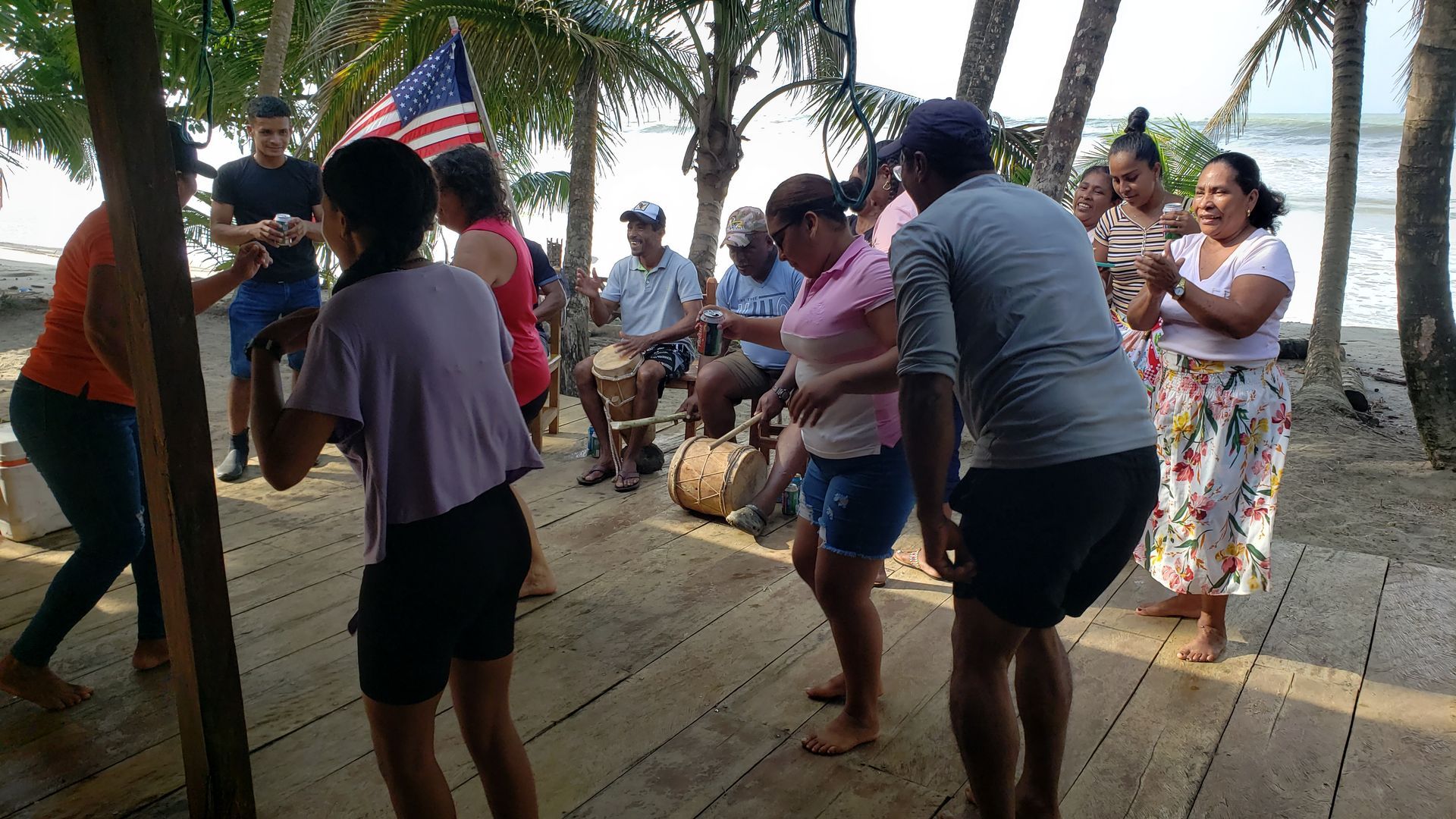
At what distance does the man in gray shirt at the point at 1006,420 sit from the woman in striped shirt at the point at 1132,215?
210cm

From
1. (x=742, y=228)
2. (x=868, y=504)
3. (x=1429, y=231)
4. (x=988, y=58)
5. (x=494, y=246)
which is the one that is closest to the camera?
(x=868, y=504)

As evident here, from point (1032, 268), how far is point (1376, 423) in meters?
7.83

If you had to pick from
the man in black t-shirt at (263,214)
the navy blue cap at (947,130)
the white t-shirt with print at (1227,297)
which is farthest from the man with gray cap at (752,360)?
the navy blue cap at (947,130)

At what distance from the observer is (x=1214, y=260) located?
338 centimetres

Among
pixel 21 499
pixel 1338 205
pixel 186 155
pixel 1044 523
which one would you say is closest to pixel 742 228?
pixel 186 155

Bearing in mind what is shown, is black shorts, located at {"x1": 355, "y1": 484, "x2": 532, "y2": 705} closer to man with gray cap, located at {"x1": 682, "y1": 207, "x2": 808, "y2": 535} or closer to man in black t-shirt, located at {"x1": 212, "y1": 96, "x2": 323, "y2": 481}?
man with gray cap, located at {"x1": 682, "y1": 207, "x2": 808, "y2": 535}

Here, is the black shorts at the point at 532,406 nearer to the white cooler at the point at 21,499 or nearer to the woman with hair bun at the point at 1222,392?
the woman with hair bun at the point at 1222,392

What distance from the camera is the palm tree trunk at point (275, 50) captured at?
7090 mm

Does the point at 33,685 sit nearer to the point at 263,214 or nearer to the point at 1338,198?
the point at 263,214

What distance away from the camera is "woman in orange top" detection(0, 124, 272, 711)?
286 cm

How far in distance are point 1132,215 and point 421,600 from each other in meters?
3.54

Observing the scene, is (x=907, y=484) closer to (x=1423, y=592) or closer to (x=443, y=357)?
(x=443, y=357)

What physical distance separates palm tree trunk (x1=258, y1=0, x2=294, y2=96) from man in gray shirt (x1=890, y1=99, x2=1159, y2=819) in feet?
21.1

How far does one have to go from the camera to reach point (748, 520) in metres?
4.75
